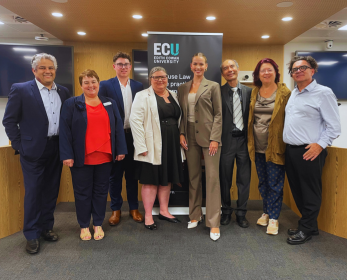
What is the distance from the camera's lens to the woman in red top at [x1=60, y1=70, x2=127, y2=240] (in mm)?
2389

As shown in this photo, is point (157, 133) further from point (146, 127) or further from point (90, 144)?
point (90, 144)

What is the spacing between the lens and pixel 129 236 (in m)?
2.69

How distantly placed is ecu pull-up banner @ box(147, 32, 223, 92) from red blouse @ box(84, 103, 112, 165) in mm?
1118

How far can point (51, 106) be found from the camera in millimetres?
2430

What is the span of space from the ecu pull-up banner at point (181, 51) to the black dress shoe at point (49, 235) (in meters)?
2.17

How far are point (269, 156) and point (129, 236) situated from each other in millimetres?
1690

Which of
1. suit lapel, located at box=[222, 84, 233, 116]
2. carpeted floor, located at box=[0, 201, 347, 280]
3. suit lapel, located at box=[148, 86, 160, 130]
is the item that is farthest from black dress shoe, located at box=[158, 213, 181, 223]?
suit lapel, located at box=[222, 84, 233, 116]

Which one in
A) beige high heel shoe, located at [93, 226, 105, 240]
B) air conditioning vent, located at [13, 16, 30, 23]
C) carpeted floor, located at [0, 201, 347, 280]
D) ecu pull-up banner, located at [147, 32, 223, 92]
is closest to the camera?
carpeted floor, located at [0, 201, 347, 280]

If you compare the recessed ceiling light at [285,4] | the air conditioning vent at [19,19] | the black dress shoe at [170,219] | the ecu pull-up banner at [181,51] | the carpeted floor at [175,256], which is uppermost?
the air conditioning vent at [19,19]

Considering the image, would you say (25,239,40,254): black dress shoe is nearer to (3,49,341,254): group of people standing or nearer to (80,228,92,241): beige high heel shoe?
(3,49,341,254): group of people standing

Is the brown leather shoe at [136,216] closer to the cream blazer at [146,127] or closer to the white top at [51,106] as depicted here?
the cream blazer at [146,127]

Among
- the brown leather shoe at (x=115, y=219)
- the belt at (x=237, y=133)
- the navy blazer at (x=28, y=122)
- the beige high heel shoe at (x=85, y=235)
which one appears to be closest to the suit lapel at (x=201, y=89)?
the belt at (x=237, y=133)

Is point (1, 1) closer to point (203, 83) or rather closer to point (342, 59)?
point (203, 83)

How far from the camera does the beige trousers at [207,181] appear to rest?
2.69 metres
